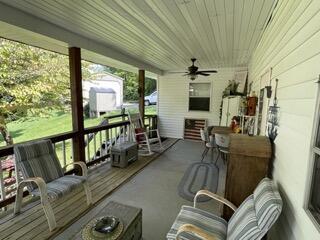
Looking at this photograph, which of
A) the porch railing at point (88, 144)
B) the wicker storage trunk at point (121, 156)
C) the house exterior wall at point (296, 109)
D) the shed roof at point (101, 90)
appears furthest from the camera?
the shed roof at point (101, 90)

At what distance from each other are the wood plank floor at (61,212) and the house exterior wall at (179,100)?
3.94m

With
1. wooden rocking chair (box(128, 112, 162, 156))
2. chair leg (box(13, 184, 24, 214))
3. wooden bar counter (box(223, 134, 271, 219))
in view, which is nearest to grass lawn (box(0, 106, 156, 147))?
wooden rocking chair (box(128, 112, 162, 156))

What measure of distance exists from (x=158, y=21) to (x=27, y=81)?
14.1 ft

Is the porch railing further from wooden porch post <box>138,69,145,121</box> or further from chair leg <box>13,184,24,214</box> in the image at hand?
wooden porch post <box>138,69,145,121</box>

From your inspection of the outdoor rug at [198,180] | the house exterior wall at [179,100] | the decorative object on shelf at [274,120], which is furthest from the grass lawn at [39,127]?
Result: the decorative object on shelf at [274,120]

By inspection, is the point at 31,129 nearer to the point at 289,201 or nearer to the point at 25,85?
the point at 25,85

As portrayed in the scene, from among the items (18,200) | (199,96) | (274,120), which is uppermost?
(199,96)

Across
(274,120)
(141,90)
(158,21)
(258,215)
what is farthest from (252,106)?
(141,90)

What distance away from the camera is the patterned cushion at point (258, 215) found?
4.30 feet

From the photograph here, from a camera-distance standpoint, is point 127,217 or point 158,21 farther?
point 158,21

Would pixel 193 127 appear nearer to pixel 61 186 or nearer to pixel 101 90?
pixel 101 90

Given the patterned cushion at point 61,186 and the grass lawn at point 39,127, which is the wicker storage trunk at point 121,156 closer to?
the patterned cushion at point 61,186

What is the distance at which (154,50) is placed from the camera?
4.38 m

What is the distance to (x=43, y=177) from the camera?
8.11ft
